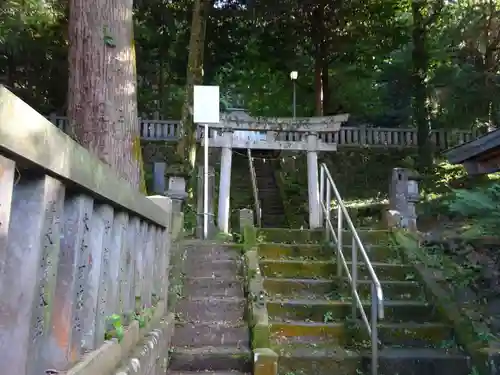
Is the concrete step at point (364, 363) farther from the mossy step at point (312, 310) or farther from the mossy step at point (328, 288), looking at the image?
the mossy step at point (328, 288)

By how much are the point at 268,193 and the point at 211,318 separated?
462 inches

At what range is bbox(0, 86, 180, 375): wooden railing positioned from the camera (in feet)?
4.19

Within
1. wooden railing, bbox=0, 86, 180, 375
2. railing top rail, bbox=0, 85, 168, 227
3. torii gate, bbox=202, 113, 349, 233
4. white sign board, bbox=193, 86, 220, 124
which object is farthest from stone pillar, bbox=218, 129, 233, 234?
railing top rail, bbox=0, 85, 168, 227

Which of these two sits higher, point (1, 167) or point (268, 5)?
point (268, 5)

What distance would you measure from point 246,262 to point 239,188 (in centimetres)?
1115

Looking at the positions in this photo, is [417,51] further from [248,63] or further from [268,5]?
[248,63]

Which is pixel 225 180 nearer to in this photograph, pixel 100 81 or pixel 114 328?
pixel 100 81

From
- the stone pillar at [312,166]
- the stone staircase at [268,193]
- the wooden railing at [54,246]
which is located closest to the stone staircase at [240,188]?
the stone staircase at [268,193]

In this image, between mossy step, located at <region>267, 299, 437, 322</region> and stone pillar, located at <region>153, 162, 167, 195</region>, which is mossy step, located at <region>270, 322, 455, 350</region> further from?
stone pillar, located at <region>153, 162, 167, 195</region>

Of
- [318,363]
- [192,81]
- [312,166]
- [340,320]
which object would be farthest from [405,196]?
[192,81]

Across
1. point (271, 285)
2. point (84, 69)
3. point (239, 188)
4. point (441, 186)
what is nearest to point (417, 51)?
point (441, 186)

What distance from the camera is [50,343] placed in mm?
1597

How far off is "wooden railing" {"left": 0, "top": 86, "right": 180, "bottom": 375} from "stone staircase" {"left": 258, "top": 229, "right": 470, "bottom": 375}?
8.88ft

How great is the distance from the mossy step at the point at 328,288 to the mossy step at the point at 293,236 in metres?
1.28
